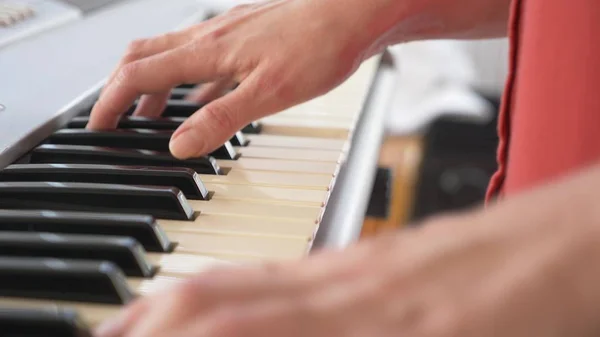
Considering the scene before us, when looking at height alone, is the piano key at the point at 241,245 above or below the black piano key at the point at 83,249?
below

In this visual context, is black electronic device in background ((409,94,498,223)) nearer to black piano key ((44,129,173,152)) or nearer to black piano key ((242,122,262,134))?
black piano key ((242,122,262,134))

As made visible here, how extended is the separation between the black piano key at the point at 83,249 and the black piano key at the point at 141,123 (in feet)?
0.97

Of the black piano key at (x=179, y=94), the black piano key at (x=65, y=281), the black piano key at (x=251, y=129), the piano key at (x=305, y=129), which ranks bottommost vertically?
the piano key at (x=305, y=129)

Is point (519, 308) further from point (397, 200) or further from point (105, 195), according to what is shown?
point (397, 200)

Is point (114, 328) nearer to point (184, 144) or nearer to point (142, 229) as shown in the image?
point (142, 229)

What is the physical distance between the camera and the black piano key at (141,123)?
878 millimetres

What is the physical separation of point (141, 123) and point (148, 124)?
0.01m

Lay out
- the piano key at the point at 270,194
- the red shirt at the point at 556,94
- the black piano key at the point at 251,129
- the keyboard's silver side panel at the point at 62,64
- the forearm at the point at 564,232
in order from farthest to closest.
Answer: the black piano key at the point at 251,129 → the keyboard's silver side panel at the point at 62,64 → the piano key at the point at 270,194 → the red shirt at the point at 556,94 → the forearm at the point at 564,232

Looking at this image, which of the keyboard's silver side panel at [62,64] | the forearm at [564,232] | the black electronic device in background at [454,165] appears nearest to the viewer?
the forearm at [564,232]

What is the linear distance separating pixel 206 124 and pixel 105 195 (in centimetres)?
15

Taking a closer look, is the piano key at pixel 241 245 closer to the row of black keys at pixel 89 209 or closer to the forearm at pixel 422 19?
the row of black keys at pixel 89 209

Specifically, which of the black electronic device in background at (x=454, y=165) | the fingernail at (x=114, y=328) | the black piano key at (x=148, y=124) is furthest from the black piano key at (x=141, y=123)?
the black electronic device in background at (x=454, y=165)

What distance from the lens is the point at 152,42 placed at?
36.4 inches

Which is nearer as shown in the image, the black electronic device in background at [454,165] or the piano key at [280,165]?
the piano key at [280,165]
